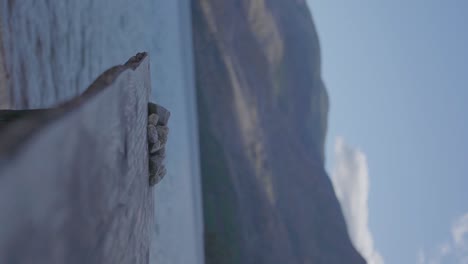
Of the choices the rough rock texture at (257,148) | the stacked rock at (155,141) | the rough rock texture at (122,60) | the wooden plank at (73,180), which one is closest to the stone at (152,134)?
the stacked rock at (155,141)

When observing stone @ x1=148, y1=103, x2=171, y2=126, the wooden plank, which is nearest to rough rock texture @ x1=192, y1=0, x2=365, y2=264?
stone @ x1=148, y1=103, x2=171, y2=126

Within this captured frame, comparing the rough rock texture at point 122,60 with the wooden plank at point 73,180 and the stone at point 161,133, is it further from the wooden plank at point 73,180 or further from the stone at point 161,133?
the wooden plank at point 73,180

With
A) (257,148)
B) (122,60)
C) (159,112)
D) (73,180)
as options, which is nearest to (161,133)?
(159,112)

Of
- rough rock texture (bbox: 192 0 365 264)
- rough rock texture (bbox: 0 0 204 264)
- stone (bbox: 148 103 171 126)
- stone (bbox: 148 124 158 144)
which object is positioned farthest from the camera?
rough rock texture (bbox: 192 0 365 264)

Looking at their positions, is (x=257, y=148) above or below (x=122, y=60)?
below

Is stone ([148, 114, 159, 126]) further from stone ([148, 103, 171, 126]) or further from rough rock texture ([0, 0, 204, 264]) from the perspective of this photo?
rough rock texture ([0, 0, 204, 264])

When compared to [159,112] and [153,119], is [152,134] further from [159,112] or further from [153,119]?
[159,112]
